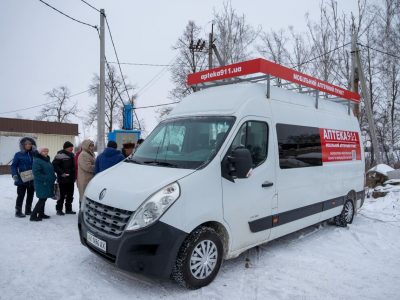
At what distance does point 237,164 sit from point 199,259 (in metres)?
1.20

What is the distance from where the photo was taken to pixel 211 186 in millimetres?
3527

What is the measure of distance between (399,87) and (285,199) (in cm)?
2258

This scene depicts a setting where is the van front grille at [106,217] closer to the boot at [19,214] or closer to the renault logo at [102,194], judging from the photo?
the renault logo at [102,194]

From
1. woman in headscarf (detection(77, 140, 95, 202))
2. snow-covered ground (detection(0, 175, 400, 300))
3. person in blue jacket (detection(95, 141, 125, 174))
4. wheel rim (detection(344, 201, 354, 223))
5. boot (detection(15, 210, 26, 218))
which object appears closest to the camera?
snow-covered ground (detection(0, 175, 400, 300))

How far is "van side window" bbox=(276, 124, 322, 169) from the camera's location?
459 cm

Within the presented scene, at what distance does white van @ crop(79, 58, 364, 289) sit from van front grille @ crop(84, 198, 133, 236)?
0.01m

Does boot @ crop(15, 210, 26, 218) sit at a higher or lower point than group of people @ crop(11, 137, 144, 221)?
lower

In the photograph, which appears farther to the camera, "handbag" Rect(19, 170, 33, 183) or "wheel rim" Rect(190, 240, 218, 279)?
"handbag" Rect(19, 170, 33, 183)

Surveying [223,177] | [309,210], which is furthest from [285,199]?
[223,177]

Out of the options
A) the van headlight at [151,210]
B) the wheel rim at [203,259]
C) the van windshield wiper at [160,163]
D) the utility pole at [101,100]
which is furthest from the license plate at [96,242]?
the utility pole at [101,100]

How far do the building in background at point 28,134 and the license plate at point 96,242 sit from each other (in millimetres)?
18802

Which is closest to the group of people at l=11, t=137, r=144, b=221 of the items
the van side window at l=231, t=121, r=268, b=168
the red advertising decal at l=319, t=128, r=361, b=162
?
the van side window at l=231, t=121, r=268, b=168

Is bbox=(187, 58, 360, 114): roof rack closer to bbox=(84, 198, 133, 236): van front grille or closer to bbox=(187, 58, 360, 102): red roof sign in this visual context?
bbox=(187, 58, 360, 102): red roof sign

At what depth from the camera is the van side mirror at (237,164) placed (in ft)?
11.5
